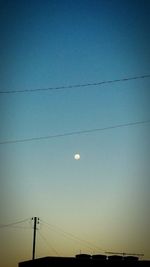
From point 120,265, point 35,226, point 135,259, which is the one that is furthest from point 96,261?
point 35,226

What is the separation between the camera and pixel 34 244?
46.8 m

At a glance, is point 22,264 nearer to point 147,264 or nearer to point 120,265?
point 120,265

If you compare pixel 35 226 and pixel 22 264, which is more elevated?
pixel 35 226

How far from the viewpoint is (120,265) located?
3453 centimetres

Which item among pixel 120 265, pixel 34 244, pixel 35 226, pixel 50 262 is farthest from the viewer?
pixel 35 226

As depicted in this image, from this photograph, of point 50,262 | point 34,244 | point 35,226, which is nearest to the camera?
point 50,262

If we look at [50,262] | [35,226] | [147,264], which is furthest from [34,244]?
[147,264]

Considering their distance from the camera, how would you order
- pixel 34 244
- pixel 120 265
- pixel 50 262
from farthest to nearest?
pixel 34 244 → pixel 50 262 → pixel 120 265

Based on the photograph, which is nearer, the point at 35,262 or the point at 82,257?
the point at 35,262

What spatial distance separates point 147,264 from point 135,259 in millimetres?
2612

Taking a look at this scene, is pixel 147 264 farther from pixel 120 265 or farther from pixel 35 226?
pixel 35 226

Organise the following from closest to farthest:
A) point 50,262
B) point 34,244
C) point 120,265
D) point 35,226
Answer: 1. point 120,265
2. point 50,262
3. point 34,244
4. point 35,226

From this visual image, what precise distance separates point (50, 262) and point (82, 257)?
3645mm

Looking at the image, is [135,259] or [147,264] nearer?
[147,264]
